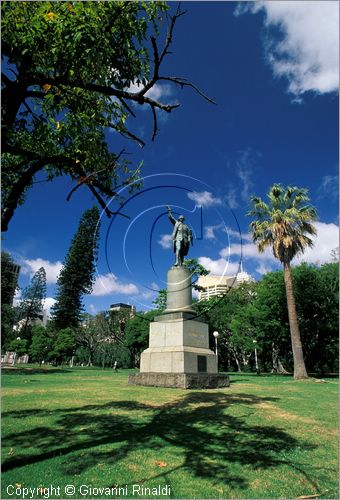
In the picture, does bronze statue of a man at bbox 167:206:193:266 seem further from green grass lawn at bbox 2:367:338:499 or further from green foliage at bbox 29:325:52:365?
green foliage at bbox 29:325:52:365

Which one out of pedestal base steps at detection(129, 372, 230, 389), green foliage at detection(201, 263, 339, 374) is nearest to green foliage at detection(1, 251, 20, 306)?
green foliage at detection(201, 263, 339, 374)

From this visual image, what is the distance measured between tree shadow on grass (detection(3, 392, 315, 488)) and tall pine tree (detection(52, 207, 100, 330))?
56.5 meters

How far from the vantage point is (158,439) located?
5.81 meters

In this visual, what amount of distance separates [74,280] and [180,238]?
162ft

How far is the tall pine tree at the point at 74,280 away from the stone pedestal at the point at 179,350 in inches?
1898

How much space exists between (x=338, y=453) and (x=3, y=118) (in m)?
7.05

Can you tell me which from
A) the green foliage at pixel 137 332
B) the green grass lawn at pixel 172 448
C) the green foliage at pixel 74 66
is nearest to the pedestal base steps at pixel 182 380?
the green grass lawn at pixel 172 448

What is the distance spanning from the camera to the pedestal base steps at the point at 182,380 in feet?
41.9

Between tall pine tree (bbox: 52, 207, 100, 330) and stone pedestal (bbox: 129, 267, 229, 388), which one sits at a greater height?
tall pine tree (bbox: 52, 207, 100, 330)

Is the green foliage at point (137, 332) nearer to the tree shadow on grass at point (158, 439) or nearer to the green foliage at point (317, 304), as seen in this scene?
the green foliage at point (317, 304)

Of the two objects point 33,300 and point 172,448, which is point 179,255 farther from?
point 33,300

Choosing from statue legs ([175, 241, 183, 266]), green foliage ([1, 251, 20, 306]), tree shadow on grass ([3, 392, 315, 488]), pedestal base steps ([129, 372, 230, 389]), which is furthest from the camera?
green foliage ([1, 251, 20, 306])

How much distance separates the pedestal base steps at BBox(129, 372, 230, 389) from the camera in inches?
503

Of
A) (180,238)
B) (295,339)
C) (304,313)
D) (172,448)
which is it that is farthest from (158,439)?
(304,313)
